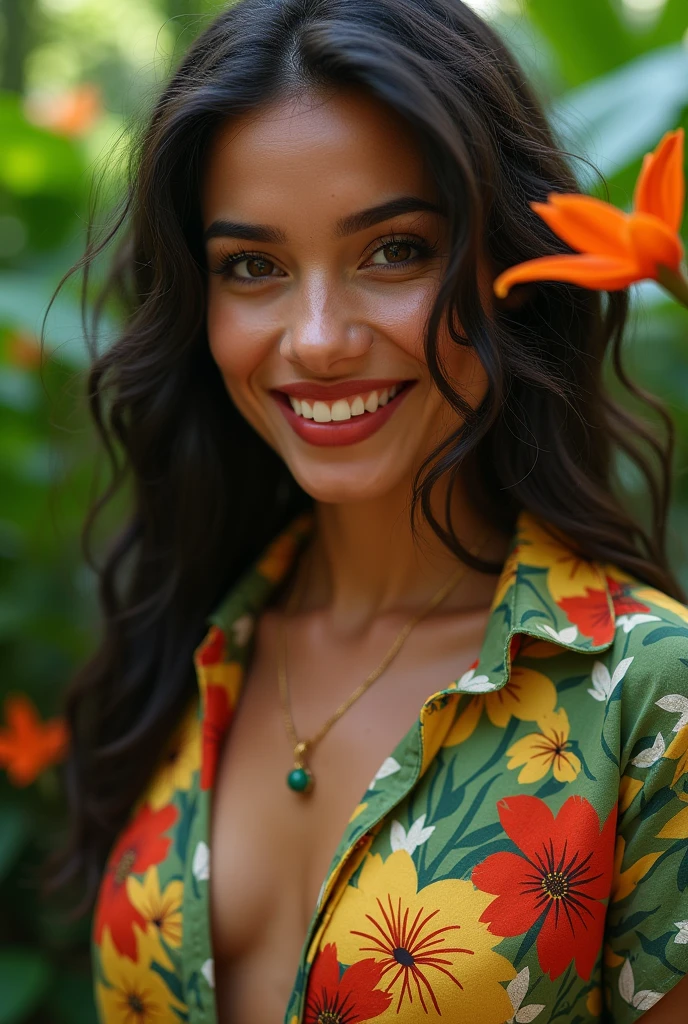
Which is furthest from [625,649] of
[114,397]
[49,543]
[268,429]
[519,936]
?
[49,543]

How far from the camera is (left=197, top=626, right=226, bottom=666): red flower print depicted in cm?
158

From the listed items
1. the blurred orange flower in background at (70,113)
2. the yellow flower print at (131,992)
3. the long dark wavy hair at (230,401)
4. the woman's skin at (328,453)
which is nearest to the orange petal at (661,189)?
the long dark wavy hair at (230,401)

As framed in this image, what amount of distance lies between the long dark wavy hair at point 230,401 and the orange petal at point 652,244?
52 centimetres

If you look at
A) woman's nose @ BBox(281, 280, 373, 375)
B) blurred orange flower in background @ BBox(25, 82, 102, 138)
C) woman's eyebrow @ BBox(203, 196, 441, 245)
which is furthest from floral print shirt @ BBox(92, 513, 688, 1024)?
blurred orange flower in background @ BBox(25, 82, 102, 138)

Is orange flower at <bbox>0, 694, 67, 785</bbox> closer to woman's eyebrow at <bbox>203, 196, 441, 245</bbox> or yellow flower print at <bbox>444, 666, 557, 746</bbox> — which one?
yellow flower print at <bbox>444, 666, 557, 746</bbox>

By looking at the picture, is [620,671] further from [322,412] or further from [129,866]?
[129,866]

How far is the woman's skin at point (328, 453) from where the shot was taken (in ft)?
3.94

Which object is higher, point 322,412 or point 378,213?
point 378,213

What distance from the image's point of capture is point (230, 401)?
1.70 metres

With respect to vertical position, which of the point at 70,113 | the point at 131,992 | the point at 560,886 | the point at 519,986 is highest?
the point at 70,113

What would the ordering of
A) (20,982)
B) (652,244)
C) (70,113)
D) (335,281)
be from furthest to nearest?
(70,113) < (20,982) < (335,281) < (652,244)

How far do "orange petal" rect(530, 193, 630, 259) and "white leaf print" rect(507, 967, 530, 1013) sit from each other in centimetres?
85

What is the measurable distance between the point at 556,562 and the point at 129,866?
783mm

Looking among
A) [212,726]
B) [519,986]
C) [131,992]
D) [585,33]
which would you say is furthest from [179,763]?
[585,33]
